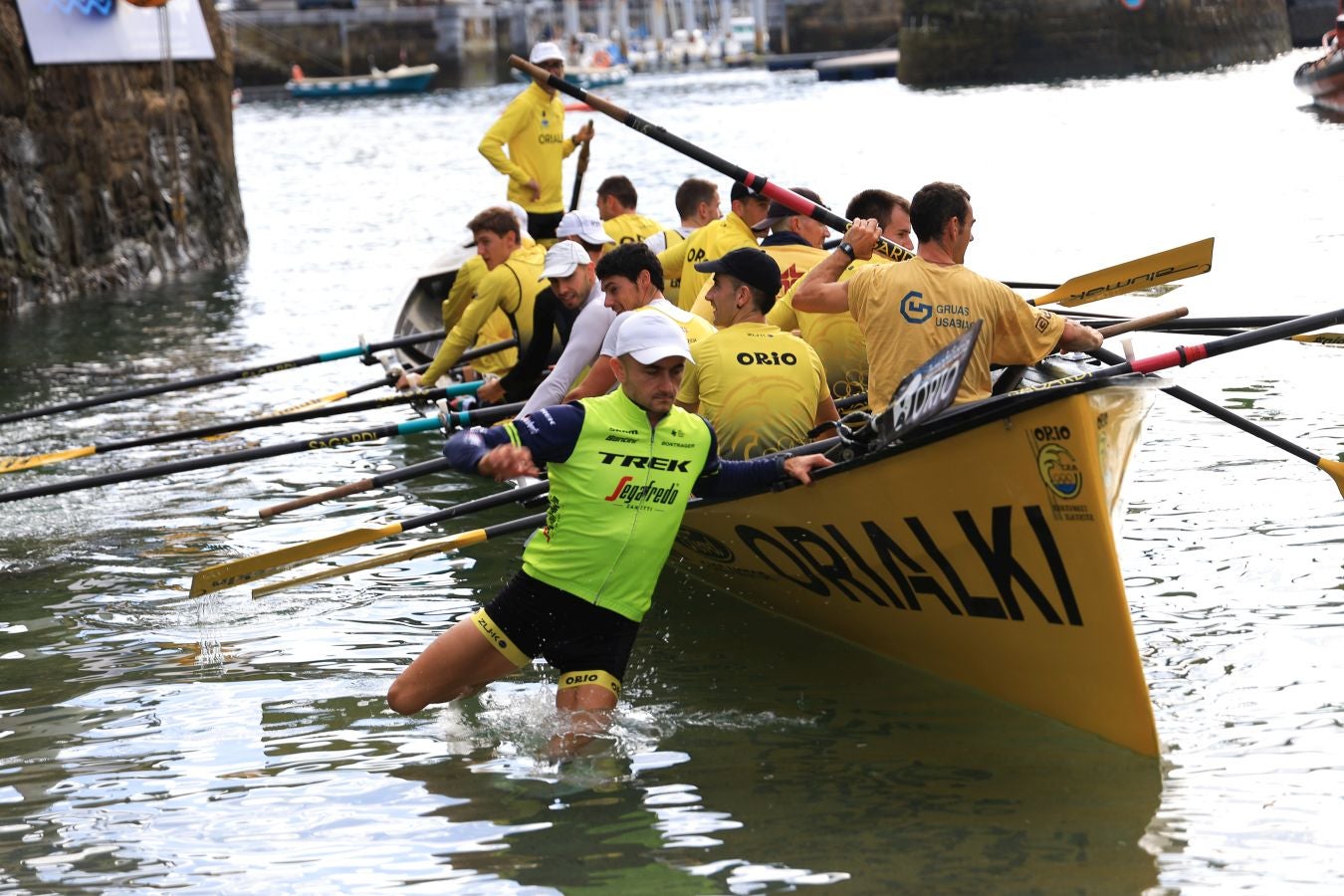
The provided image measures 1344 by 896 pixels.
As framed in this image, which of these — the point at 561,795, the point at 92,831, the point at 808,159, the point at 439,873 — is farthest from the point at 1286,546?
the point at 808,159

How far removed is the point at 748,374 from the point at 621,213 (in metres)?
5.32

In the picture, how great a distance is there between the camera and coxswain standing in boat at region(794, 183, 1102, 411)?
6680 millimetres

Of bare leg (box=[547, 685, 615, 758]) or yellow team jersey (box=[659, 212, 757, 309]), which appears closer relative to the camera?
bare leg (box=[547, 685, 615, 758])

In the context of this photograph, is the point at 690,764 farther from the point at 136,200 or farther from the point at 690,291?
the point at 136,200

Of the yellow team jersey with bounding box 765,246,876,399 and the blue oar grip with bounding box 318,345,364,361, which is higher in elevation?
the yellow team jersey with bounding box 765,246,876,399

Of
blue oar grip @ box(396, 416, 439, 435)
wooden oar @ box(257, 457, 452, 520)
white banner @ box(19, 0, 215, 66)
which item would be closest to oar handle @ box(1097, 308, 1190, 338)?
wooden oar @ box(257, 457, 452, 520)

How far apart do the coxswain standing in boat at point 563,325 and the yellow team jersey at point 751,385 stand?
1.25 meters

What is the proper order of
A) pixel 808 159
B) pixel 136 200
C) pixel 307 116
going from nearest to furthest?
pixel 136 200 < pixel 808 159 < pixel 307 116

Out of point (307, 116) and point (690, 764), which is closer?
point (690, 764)

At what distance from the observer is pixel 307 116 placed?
206 feet

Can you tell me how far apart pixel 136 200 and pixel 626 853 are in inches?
694

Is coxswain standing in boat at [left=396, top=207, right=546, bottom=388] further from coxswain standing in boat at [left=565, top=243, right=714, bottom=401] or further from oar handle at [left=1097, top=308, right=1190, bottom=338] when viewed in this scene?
oar handle at [left=1097, top=308, right=1190, bottom=338]

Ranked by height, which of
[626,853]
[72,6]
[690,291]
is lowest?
[626,853]

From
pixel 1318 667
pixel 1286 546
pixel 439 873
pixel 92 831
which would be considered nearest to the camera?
pixel 439 873
